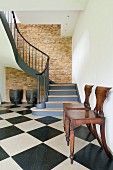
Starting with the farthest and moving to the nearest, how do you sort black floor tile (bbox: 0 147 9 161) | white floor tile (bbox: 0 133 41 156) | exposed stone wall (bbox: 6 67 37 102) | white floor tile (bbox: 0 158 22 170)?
exposed stone wall (bbox: 6 67 37 102) → white floor tile (bbox: 0 133 41 156) → black floor tile (bbox: 0 147 9 161) → white floor tile (bbox: 0 158 22 170)

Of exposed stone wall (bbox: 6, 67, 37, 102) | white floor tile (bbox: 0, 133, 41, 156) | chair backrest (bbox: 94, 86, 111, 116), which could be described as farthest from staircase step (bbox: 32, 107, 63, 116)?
exposed stone wall (bbox: 6, 67, 37, 102)

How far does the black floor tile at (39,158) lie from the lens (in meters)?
1.53

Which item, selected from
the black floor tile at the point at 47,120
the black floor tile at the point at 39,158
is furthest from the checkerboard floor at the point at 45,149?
the black floor tile at the point at 47,120

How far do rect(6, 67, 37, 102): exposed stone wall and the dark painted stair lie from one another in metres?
1.52

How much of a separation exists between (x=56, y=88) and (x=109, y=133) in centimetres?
300

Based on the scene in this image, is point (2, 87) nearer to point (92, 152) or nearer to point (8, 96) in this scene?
point (8, 96)

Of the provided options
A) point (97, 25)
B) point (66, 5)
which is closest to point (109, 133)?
point (97, 25)

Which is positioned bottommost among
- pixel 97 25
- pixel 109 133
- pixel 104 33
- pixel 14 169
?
pixel 14 169

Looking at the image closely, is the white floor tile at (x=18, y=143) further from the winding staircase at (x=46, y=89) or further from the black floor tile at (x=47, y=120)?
the winding staircase at (x=46, y=89)

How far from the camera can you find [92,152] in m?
1.83

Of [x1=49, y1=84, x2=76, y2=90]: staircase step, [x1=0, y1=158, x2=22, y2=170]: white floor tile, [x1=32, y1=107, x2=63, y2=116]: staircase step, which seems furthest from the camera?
[x1=49, y1=84, x2=76, y2=90]: staircase step

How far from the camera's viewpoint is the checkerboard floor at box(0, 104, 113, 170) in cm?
155

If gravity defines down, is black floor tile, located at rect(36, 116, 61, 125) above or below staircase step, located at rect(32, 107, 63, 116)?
below

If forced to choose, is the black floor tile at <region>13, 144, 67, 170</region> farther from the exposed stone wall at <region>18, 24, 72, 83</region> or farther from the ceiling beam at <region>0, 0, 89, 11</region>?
the exposed stone wall at <region>18, 24, 72, 83</region>
